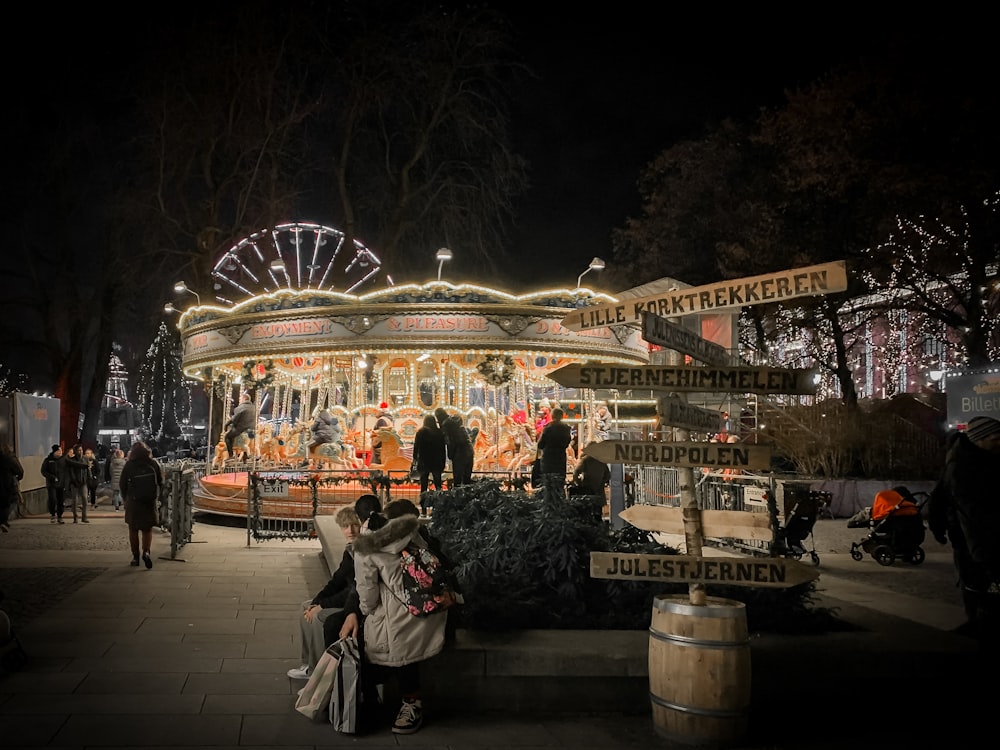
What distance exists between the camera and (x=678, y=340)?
565cm

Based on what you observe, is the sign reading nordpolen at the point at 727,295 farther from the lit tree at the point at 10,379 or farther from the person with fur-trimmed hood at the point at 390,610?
the lit tree at the point at 10,379

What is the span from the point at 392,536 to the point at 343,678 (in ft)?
2.97

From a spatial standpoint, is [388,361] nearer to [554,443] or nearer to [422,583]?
[554,443]

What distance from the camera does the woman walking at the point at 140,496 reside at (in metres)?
11.3

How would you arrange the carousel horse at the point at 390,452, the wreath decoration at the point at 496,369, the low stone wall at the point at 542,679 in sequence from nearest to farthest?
the low stone wall at the point at 542,679
the carousel horse at the point at 390,452
the wreath decoration at the point at 496,369

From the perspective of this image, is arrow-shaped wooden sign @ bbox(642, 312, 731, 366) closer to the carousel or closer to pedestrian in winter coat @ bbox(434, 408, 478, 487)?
pedestrian in winter coat @ bbox(434, 408, 478, 487)

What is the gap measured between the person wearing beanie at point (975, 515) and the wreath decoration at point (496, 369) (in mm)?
13040

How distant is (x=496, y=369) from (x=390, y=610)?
47.5 feet

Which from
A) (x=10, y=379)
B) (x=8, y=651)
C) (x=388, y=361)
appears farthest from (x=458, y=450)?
(x=10, y=379)

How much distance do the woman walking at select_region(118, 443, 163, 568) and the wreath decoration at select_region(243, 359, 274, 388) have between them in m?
9.28

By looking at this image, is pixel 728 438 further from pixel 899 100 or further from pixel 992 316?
pixel 992 316

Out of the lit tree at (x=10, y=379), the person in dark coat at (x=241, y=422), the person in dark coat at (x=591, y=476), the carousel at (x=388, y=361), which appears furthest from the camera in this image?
the lit tree at (x=10, y=379)

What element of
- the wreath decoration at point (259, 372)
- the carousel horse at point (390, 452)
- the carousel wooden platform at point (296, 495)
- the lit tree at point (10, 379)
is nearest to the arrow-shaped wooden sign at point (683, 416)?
the carousel wooden platform at point (296, 495)

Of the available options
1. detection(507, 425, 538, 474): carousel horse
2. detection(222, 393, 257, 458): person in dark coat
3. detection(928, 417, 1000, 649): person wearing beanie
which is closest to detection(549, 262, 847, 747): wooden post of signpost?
detection(928, 417, 1000, 649): person wearing beanie
